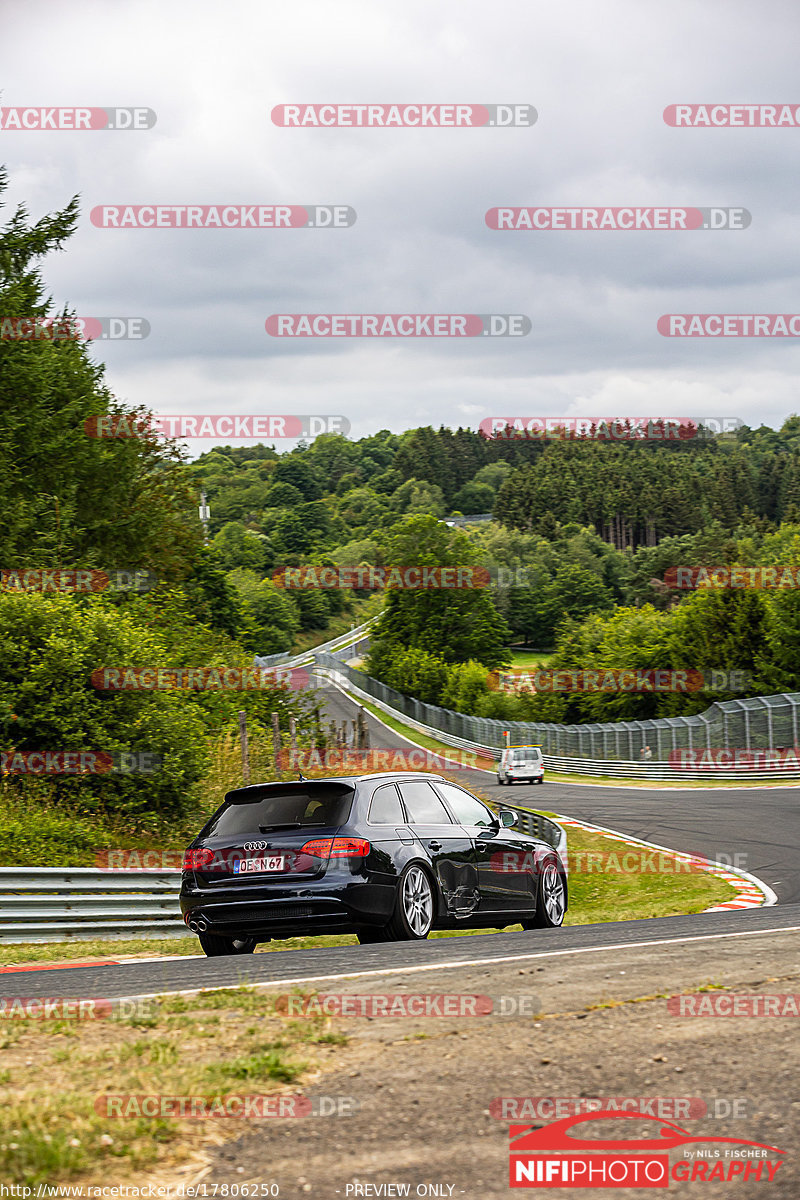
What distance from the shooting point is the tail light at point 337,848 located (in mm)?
9805

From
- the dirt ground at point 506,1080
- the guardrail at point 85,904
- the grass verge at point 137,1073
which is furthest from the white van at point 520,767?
the grass verge at point 137,1073

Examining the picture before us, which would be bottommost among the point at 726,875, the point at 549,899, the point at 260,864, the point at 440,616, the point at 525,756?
the point at 525,756

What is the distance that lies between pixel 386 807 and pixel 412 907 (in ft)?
2.80

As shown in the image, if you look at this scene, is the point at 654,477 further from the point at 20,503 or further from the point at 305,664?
the point at 20,503

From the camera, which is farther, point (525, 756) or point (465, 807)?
point (525, 756)

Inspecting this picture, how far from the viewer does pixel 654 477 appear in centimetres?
18488

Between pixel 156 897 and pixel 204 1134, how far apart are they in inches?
377

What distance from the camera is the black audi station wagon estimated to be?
979 cm

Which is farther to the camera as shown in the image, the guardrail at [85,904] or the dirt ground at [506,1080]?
the guardrail at [85,904]

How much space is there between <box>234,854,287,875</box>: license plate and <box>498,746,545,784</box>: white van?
41.6m

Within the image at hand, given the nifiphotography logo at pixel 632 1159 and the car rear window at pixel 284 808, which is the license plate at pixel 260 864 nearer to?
the car rear window at pixel 284 808

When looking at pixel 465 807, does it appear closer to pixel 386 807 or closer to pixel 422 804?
pixel 422 804

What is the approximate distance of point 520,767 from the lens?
51375 mm

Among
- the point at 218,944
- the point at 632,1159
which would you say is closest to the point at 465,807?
the point at 218,944
